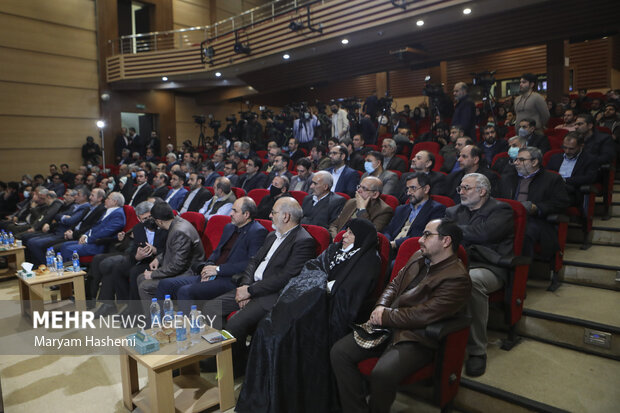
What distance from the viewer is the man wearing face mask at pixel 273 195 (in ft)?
12.7

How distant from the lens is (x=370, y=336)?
1.82 meters

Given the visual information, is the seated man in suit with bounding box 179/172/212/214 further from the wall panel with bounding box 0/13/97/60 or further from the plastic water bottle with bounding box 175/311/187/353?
the wall panel with bounding box 0/13/97/60

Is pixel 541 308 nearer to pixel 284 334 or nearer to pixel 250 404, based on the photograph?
pixel 284 334

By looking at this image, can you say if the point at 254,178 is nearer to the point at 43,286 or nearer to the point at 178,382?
the point at 43,286

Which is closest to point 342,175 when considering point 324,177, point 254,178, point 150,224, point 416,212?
point 324,177

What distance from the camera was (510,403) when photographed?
5.82 ft

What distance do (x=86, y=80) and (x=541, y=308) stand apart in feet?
34.7

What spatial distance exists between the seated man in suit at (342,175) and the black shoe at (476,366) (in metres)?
2.16

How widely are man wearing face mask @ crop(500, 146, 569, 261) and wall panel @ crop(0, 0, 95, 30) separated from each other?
1010cm

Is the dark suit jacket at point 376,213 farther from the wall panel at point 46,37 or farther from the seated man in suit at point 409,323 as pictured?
the wall panel at point 46,37

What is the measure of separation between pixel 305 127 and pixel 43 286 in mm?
4282

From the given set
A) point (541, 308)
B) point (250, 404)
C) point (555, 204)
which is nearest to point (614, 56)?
point (555, 204)

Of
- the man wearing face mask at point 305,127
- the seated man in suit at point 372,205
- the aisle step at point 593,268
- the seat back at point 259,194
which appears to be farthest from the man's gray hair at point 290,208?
the man wearing face mask at point 305,127

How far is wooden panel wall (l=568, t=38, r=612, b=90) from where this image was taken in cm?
830
